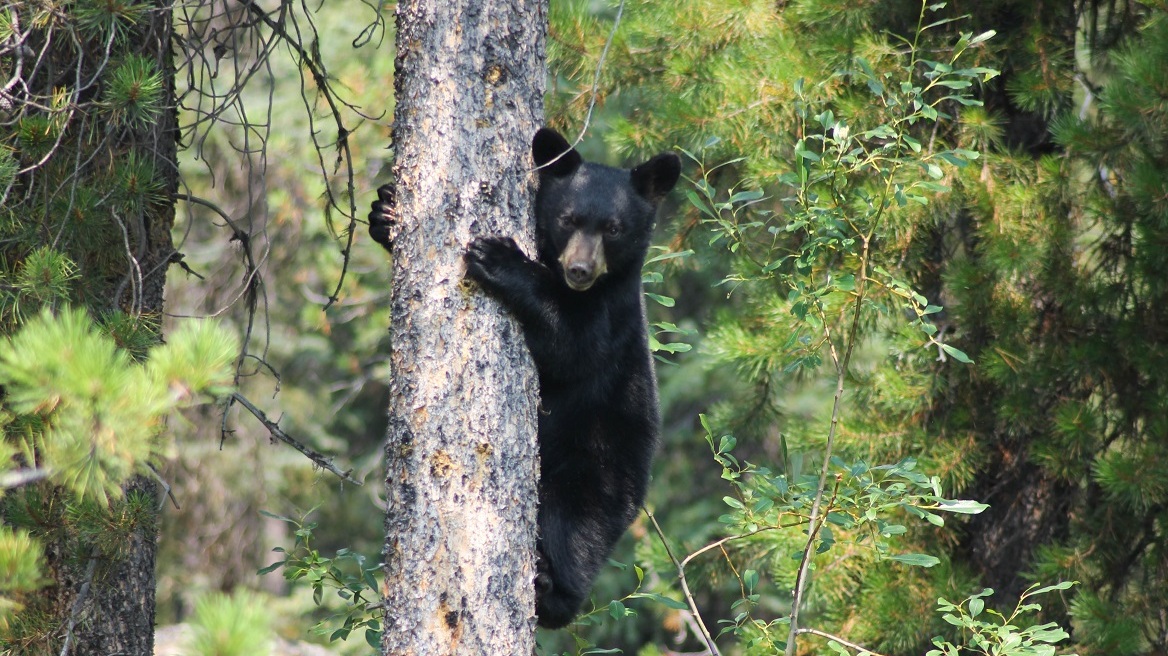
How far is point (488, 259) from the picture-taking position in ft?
8.87

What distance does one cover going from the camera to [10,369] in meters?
1.55

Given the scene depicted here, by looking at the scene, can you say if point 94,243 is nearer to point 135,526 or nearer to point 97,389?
point 135,526

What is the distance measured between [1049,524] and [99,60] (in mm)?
4222

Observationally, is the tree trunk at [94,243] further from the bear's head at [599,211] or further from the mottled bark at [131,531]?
the bear's head at [599,211]

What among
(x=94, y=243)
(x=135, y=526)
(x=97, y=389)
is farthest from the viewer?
(x=94, y=243)

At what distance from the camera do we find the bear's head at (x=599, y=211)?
3.82 m

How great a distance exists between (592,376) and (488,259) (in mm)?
1026

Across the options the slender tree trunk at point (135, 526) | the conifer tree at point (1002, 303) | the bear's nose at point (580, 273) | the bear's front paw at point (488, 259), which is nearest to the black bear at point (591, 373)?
the bear's nose at point (580, 273)

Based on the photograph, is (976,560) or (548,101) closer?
(976,560)

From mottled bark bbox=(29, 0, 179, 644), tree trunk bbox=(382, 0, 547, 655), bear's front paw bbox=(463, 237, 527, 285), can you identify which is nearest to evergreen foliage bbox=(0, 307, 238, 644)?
tree trunk bbox=(382, 0, 547, 655)

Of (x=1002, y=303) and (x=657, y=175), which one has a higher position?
(x=657, y=175)

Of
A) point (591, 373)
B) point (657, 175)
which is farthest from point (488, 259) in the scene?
point (657, 175)

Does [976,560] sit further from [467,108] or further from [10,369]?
[10,369]

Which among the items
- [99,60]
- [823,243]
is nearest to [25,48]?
[99,60]
